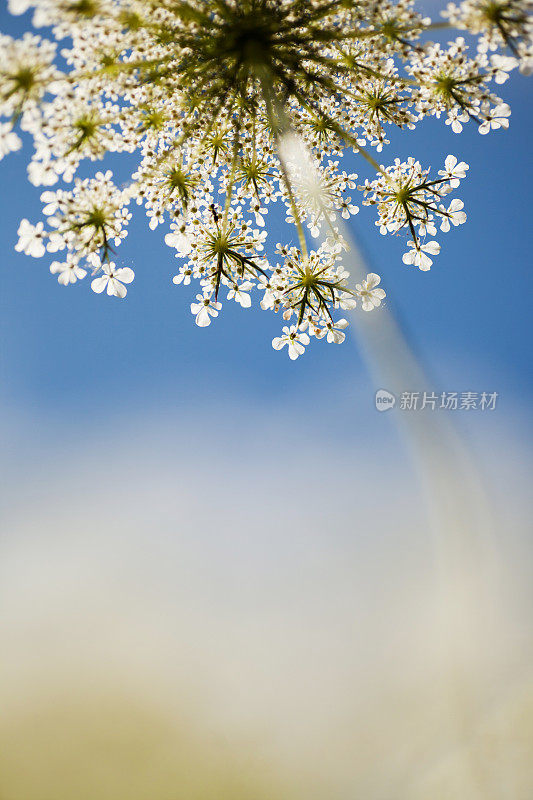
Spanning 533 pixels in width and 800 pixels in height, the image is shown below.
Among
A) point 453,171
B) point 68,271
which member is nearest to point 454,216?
point 453,171

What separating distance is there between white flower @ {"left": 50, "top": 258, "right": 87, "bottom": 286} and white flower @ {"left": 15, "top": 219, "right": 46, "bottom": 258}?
15 centimetres

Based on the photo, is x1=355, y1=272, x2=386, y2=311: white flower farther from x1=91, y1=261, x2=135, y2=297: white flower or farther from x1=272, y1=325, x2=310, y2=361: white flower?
x1=91, y1=261, x2=135, y2=297: white flower

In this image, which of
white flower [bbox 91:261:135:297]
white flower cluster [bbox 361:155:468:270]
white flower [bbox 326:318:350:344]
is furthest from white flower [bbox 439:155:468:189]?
white flower [bbox 91:261:135:297]

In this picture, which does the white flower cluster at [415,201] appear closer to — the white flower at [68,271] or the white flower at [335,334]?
the white flower at [335,334]

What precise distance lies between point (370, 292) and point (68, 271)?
2.80 meters

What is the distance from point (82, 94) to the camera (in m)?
3.48

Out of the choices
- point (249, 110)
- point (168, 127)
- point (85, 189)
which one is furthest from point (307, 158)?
point (85, 189)

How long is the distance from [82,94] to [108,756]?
22.6 m

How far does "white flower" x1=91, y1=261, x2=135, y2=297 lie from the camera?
4098mm

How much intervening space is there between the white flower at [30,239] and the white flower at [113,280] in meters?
0.51

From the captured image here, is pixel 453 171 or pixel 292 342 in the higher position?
A: pixel 453 171

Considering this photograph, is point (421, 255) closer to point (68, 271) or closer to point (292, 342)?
→ point (292, 342)

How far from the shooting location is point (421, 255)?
183 inches

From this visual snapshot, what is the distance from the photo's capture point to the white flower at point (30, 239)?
370 cm
